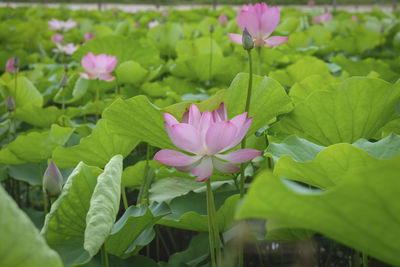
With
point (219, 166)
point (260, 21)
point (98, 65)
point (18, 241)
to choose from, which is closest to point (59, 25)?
point (98, 65)

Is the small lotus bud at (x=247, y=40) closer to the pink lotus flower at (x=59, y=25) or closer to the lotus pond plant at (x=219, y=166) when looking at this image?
the lotus pond plant at (x=219, y=166)

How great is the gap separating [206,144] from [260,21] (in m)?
0.41

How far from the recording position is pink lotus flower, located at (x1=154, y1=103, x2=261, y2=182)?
55 centimetres

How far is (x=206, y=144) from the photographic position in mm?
567

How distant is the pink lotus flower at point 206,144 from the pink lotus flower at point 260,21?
339mm

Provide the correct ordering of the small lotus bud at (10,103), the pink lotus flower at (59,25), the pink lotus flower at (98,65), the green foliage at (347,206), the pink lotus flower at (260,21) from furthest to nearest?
the pink lotus flower at (59,25), the pink lotus flower at (98,65), the small lotus bud at (10,103), the pink lotus flower at (260,21), the green foliage at (347,206)

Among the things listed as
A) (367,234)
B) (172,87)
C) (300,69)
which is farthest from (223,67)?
(367,234)

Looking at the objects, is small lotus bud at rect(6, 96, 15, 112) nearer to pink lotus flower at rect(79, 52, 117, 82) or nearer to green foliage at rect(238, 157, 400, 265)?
pink lotus flower at rect(79, 52, 117, 82)

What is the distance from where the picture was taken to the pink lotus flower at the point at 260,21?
0.87 meters

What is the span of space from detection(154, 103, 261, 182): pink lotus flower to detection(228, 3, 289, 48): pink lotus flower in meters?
0.34

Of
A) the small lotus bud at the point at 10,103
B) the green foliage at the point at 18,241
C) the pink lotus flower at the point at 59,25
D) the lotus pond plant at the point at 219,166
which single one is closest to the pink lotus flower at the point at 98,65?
the lotus pond plant at the point at 219,166

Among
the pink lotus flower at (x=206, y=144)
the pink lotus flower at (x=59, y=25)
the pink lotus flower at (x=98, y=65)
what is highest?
the pink lotus flower at (x=206, y=144)

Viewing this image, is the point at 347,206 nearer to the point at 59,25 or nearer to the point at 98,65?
the point at 98,65

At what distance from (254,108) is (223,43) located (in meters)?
1.49
